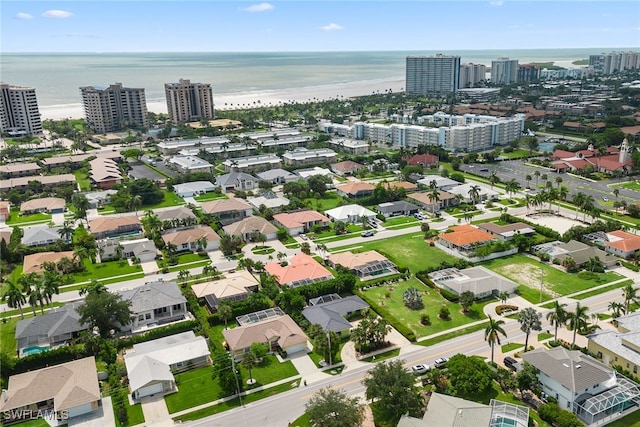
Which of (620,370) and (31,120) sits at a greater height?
(31,120)

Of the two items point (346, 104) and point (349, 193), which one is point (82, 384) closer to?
point (349, 193)

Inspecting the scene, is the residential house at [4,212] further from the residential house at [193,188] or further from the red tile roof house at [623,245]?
the red tile roof house at [623,245]

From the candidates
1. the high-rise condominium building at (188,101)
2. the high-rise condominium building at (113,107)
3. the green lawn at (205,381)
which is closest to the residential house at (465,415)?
the green lawn at (205,381)

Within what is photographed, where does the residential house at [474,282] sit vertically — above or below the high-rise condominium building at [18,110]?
below

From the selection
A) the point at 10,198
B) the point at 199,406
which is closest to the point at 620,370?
the point at 199,406

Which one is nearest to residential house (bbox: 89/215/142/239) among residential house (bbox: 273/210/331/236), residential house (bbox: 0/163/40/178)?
residential house (bbox: 273/210/331/236)

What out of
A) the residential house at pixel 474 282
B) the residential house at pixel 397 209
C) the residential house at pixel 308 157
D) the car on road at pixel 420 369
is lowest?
the car on road at pixel 420 369

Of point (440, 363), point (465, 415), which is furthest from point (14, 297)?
point (465, 415)
